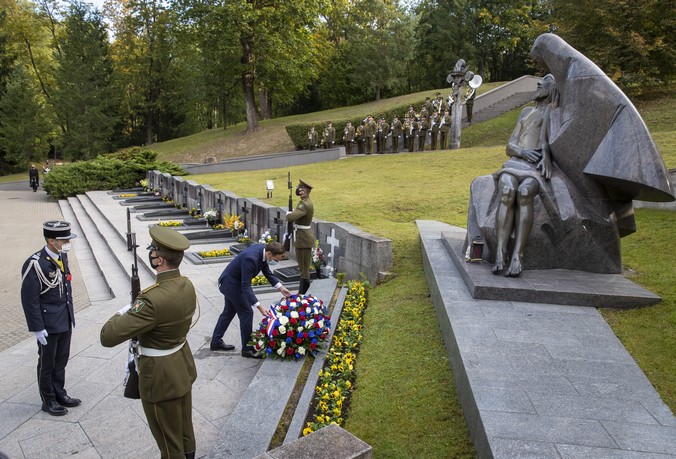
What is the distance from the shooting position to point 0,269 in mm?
11508

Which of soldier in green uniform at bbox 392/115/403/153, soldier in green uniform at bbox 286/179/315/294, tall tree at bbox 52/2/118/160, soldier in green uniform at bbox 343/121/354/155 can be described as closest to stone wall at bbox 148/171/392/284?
soldier in green uniform at bbox 286/179/315/294

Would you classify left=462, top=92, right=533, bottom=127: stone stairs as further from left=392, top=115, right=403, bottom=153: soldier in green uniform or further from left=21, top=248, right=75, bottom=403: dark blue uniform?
left=21, top=248, right=75, bottom=403: dark blue uniform

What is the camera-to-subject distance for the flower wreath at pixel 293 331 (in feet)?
18.2

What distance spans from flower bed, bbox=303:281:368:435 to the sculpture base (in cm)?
154

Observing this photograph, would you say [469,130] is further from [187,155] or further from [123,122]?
[123,122]

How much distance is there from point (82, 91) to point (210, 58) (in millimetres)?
10698

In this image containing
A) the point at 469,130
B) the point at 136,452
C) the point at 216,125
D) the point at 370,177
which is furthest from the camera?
the point at 216,125

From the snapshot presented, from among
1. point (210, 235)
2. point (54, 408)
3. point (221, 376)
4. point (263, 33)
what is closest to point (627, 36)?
point (210, 235)

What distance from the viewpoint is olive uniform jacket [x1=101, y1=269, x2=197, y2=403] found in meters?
3.46

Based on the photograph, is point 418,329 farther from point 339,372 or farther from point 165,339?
point 165,339

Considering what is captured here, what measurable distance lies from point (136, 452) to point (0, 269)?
31.3 feet

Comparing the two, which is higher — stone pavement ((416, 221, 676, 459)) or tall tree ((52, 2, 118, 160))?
tall tree ((52, 2, 118, 160))

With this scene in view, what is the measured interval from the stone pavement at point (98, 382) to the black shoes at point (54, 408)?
0.05m

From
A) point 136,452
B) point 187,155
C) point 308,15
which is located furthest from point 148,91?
point 136,452
